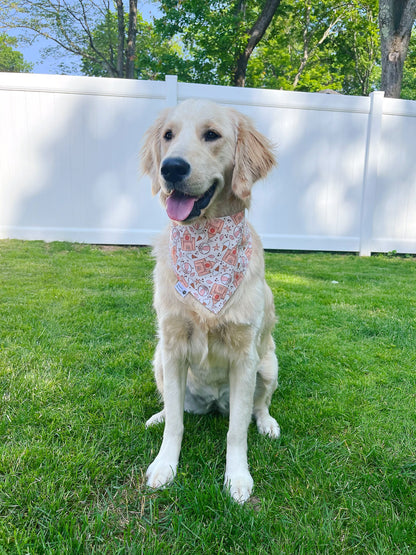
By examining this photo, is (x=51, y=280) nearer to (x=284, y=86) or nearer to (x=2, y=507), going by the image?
(x=2, y=507)

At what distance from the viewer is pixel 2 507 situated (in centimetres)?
139

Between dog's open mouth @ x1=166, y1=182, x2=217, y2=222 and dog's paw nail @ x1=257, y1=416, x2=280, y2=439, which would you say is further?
dog's paw nail @ x1=257, y1=416, x2=280, y2=439

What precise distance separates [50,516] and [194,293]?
37.9 inches

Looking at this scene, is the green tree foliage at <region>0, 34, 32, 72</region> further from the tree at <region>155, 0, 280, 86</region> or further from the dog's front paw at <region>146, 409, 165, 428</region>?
the dog's front paw at <region>146, 409, 165, 428</region>

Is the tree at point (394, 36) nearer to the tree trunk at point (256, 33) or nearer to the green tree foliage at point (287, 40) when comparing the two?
the tree trunk at point (256, 33)

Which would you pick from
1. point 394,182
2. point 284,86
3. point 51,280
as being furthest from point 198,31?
point 51,280

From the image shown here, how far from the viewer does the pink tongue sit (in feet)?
5.66

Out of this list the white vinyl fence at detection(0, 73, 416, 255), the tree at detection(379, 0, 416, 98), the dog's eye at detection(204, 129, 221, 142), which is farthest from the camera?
the tree at detection(379, 0, 416, 98)

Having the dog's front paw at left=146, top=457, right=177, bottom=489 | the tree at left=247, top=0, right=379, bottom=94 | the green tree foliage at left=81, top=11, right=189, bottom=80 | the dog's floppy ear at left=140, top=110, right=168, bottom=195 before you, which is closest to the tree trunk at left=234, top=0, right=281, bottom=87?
the green tree foliage at left=81, top=11, right=189, bottom=80

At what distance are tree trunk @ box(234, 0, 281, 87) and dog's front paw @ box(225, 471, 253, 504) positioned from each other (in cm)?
1294

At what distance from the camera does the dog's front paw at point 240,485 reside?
1.55 metres

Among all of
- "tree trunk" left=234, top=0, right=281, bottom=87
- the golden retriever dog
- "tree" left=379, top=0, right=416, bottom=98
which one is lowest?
the golden retriever dog

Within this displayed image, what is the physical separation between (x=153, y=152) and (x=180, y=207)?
53 centimetres

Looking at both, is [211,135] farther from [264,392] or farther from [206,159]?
[264,392]
